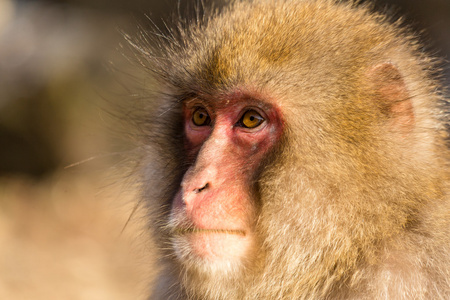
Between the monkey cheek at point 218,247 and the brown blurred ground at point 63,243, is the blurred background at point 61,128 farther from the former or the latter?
the monkey cheek at point 218,247

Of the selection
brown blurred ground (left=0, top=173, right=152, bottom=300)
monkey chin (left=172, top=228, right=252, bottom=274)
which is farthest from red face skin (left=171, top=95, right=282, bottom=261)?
brown blurred ground (left=0, top=173, right=152, bottom=300)

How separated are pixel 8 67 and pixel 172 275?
5603 mm

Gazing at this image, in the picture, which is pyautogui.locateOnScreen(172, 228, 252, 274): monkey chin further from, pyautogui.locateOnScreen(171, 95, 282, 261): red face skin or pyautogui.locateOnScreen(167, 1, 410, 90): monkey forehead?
pyautogui.locateOnScreen(167, 1, 410, 90): monkey forehead

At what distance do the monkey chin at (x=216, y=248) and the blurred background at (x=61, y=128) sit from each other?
411 centimetres

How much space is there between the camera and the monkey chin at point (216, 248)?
2.40 metres

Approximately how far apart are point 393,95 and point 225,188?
0.84 m

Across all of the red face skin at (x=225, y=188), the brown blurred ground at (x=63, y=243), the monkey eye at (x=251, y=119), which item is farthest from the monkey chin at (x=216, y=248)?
the brown blurred ground at (x=63, y=243)

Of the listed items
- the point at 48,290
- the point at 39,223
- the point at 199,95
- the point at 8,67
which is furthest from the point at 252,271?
the point at 8,67

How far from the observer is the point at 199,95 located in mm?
2852

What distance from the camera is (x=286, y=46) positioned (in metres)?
2.59

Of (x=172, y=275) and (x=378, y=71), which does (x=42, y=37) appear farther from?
(x=378, y=71)

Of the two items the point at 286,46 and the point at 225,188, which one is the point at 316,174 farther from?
the point at 286,46

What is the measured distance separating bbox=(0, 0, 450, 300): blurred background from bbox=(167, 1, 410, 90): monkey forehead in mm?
3988

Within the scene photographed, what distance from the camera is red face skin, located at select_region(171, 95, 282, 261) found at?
7.86 ft
